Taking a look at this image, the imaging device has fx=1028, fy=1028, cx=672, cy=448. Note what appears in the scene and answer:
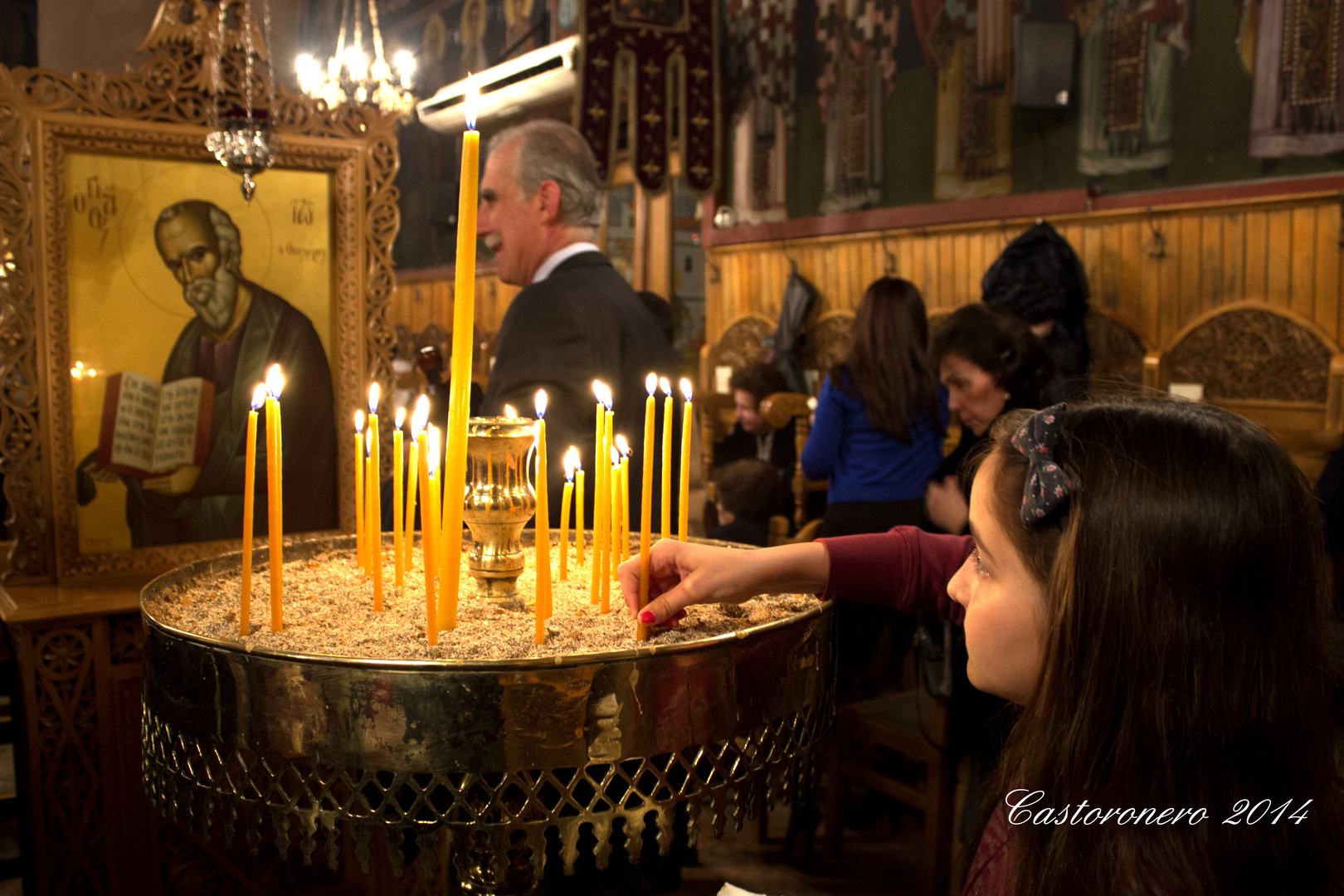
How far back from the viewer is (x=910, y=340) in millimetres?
3484

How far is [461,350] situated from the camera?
0.98m

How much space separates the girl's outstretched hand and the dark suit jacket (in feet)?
2.11

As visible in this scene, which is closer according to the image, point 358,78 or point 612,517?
point 612,517

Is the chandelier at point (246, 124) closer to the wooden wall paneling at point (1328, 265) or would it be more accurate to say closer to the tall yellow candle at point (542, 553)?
the tall yellow candle at point (542, 553)

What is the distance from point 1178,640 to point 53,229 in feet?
7.69

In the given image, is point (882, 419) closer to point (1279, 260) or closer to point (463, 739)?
point (1279, 260)

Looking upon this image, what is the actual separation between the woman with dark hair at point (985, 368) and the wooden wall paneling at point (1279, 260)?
2270 millimetres

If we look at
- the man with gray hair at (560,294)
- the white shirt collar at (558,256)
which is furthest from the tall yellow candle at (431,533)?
the white shirt collar at (558,256)

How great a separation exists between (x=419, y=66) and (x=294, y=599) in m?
10.4

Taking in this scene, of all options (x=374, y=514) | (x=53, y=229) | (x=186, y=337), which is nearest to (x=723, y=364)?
(x=186, y=337)

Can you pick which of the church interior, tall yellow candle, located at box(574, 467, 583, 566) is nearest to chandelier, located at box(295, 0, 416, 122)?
the church interior

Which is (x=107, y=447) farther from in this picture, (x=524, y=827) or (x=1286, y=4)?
(x=1286, y=4)

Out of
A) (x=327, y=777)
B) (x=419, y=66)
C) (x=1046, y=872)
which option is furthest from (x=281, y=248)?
(x=419, y=66)

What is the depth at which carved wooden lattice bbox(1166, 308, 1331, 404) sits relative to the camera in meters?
4.48
